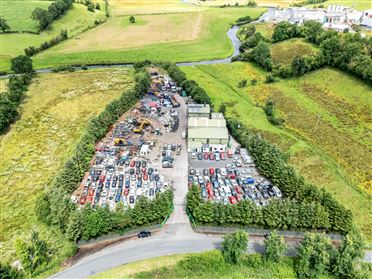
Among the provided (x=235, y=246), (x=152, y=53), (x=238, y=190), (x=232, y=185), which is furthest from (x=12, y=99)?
(x=235, y=246)

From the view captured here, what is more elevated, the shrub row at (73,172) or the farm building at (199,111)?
the farm building at (199,111)

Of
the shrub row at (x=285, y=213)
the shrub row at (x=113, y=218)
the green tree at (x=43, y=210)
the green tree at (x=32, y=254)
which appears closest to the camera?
the green tree at (x=32, y=254)

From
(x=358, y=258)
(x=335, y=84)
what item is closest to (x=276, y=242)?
(x=358, y=258)

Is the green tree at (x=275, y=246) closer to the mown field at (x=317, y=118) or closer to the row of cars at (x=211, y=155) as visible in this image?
the mown field at (x=317, y=118)

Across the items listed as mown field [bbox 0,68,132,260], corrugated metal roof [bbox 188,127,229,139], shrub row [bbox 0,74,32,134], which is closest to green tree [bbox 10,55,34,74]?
shrub row [bbox 0,74,32,134]

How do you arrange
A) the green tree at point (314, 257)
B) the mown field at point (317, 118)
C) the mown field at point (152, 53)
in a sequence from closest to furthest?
the green tree at point (314, 257) → the mown field at point (317, 118) → the mown field at point (152, 53)

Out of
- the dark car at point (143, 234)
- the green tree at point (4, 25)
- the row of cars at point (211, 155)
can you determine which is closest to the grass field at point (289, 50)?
the row of cars at point (211, 155)

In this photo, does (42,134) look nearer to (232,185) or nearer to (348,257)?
(232,185)

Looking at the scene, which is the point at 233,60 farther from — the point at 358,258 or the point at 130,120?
the point at 358,258

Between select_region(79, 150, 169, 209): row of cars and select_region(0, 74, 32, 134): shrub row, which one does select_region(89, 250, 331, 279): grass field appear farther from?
select_region(0, 74, 32, 134): shrub row
